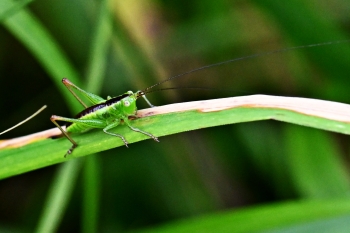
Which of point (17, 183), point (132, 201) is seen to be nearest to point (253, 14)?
point (132, 201)

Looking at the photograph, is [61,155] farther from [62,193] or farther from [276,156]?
[276,156]

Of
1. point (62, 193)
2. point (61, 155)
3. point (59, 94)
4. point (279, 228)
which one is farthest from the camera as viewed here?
point (59, 94)

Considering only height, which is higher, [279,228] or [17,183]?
[17,183]

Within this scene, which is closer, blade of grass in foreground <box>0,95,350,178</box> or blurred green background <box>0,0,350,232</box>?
blade of grass in foreground <box>0,95,350,178</box>

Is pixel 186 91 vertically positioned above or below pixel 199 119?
above

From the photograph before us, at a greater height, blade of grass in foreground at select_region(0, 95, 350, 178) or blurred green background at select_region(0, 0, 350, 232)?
blurred green background at select_region(0, 0, 350, 232)
